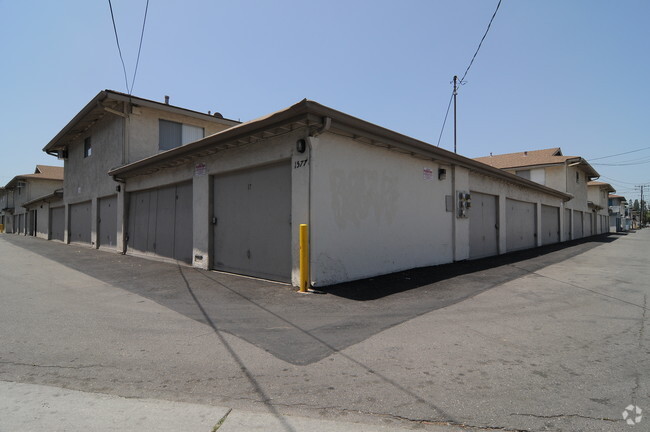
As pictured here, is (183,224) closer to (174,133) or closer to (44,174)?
(174,133)

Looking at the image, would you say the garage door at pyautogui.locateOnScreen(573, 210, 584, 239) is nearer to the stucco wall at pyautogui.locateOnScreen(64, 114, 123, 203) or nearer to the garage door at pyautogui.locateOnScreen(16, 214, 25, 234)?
the stucco wall at pyautogui.locateOnScreen(64, 114, 123, 203)

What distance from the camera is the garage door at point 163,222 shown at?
1046 cm

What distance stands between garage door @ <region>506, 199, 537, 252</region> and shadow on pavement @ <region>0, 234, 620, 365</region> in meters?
6.10

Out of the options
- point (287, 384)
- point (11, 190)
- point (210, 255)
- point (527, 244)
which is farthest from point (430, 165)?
point (11, 190)

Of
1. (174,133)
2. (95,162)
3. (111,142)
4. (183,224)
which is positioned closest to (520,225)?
(183,224)

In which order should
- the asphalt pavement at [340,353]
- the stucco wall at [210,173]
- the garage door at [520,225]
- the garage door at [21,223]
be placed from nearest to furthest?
the asphalt pavement at [340,353]
the stucco wall at [210,173]
the garage door at [520,225]
the garage door at [21,223]

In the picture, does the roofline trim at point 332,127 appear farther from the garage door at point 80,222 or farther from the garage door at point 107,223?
the garage door at point 80,222

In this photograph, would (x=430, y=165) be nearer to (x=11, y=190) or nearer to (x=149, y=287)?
(x=149, y=287)

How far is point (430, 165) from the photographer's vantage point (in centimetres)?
1013

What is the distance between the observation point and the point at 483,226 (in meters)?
13.2

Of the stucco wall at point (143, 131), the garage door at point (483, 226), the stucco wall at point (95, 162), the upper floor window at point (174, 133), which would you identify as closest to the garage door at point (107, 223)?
the stucco wall at point (95, 162)

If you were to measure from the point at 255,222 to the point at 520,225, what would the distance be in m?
14.2

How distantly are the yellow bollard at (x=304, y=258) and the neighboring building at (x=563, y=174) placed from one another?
2335 centimetres

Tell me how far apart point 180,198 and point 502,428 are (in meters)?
10.5
